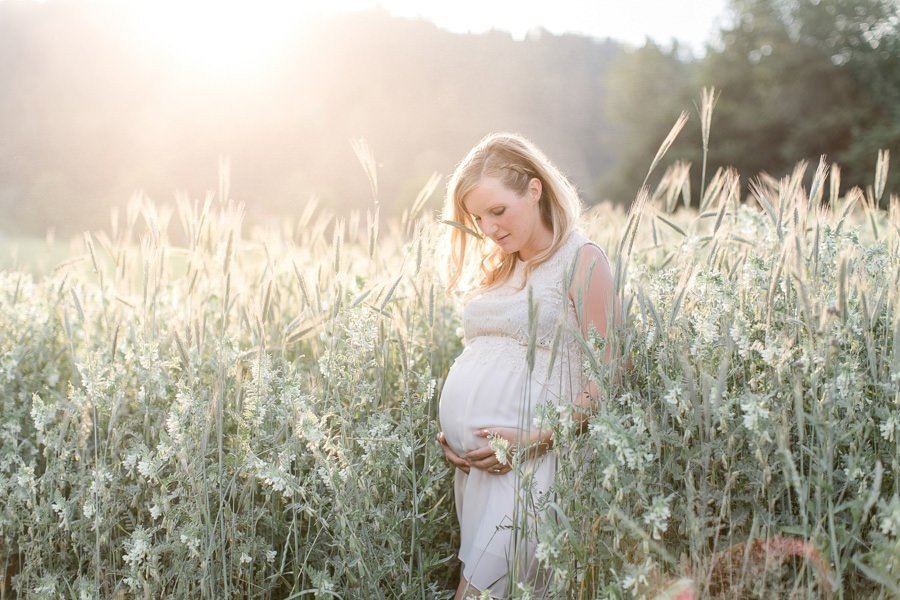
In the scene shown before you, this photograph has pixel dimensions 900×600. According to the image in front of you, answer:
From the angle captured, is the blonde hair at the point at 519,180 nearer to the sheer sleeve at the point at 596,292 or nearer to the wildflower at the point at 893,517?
the sheer sleeve at the point at 596,292

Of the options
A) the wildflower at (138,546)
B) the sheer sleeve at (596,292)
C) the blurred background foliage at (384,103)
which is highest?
the blurred background foliage at (384,103)

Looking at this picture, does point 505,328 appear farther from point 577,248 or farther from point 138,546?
point 138,546

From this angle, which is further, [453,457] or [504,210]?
[504,210]

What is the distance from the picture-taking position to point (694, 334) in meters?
2.22

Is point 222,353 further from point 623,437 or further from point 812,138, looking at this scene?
point 812,138

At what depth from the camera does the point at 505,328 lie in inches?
106

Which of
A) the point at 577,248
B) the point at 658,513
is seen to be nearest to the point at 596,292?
the point at 577,248

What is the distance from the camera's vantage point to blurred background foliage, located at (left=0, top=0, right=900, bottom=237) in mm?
25562

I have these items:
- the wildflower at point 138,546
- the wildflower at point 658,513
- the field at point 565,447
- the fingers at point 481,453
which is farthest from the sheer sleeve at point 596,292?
the wildflower at point 138,546

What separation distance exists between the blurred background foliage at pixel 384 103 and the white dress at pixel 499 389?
75.0 ft

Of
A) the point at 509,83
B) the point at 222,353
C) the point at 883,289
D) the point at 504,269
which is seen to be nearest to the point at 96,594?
the point at 222,353

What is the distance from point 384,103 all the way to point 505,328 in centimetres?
4269

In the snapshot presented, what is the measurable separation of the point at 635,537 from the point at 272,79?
43050 millimetres

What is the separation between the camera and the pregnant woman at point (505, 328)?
7.90 ft
